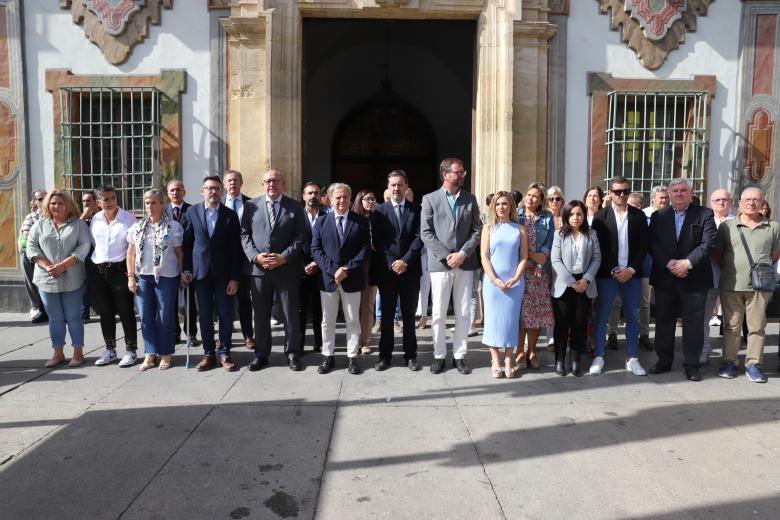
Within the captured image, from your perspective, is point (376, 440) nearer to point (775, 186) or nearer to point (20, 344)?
point (20, 344)

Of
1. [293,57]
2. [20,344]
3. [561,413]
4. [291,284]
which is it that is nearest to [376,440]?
[561,413]

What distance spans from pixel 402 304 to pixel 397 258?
0.44 m

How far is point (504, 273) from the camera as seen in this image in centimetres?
516

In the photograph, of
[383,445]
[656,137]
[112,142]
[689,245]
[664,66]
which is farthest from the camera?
[656,137]

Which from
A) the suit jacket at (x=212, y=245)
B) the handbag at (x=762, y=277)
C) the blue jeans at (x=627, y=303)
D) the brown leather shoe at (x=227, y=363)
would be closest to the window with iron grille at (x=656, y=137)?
the blue jeans at (x=627, y=303)

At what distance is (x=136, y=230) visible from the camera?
537 cm

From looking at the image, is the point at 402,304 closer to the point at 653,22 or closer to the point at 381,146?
the point at 653,22

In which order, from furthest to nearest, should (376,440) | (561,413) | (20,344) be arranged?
(20,344), (561,413), (376,440)

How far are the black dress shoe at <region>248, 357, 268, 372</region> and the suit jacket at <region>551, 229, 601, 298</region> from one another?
2.76 m

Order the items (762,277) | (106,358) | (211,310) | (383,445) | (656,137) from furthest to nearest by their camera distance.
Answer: (656,137) < (106,358) < (211,310) < (762,277) < (383,445)

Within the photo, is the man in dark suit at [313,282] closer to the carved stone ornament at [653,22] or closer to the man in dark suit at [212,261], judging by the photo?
the man in dark suit at [212,261]

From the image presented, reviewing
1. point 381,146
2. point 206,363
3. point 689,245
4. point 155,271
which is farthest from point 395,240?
point 381,146

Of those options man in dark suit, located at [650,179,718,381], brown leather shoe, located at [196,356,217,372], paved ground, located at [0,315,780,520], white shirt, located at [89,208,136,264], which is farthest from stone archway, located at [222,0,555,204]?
paved ground, located at [0,315,780,520]

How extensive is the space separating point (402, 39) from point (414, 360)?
8190mm
